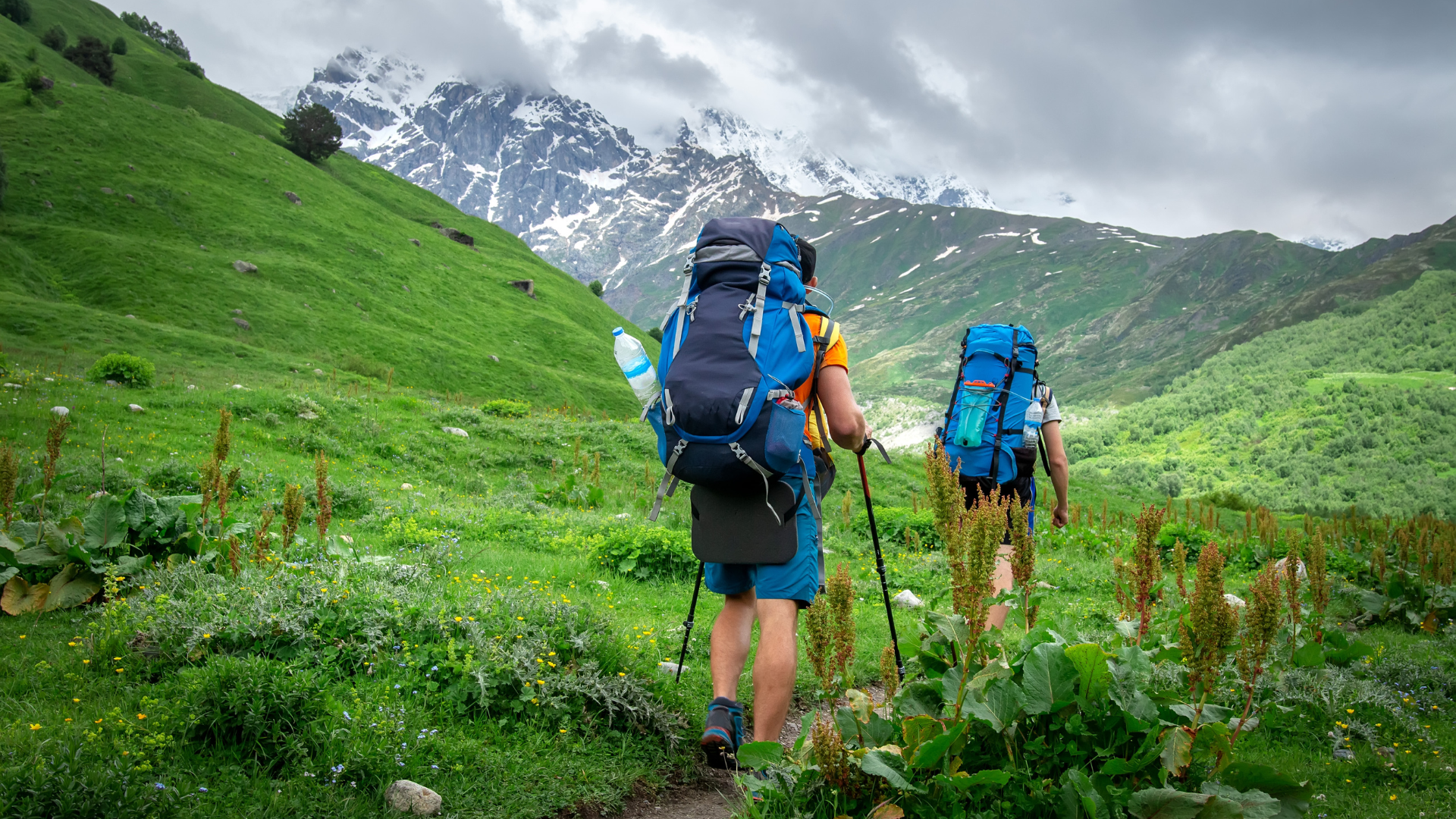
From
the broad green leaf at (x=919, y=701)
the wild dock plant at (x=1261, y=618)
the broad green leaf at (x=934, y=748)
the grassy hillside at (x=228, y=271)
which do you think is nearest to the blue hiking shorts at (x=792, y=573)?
the broad green leaf at (x=919, y=701)

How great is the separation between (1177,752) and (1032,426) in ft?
11.5

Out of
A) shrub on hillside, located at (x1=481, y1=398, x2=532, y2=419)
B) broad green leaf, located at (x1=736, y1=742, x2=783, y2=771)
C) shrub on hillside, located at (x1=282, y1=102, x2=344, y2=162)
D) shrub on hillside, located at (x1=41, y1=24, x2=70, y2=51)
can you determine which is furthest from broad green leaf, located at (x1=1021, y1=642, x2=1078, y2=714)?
shrub on hillside, located at (x1=41, y1=24, x2=70, y2=51)

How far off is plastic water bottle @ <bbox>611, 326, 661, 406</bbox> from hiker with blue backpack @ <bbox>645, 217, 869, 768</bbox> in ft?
0.28

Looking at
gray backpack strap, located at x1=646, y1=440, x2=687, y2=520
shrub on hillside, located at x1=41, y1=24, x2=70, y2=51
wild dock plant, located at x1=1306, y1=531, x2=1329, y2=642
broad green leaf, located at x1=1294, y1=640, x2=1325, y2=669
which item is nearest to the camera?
gray backpack strap, located at x1=646, y1=440, x2=687, y2=520

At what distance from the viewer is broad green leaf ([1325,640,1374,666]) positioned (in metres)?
5.39

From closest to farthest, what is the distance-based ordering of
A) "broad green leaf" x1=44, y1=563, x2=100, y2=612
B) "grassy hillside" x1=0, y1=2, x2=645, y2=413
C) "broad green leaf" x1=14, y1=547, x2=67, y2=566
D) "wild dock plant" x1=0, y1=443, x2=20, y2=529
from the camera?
"broad green leaf" x1=44, y1=563, x2=100, y2=612, "broad green leaf" x1=14, y1=547, x2=67, y2=566, "wild dock plant" x1=0, y1=443, x2=20, y2=529, "grassy hillside" x1=0, y1=2, x2=645, y2=413

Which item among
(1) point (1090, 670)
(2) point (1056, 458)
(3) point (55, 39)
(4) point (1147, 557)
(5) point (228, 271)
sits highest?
(3) point (55, 39)

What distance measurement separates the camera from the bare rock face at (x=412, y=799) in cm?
338

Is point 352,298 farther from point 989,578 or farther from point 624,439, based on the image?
point 989,578

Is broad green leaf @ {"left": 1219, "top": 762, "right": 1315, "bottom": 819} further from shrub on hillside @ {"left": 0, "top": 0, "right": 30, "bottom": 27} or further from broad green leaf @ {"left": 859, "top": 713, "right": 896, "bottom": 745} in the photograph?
shrub on hillside @ {"left": 0, "top": 0, "right": 30, "bottom": 27}

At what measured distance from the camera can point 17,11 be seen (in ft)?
240

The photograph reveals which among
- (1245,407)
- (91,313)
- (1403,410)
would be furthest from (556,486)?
(1245,407)

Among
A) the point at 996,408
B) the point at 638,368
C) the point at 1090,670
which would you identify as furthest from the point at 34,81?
the point at 1090,670

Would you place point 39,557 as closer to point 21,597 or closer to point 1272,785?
point 21,597
